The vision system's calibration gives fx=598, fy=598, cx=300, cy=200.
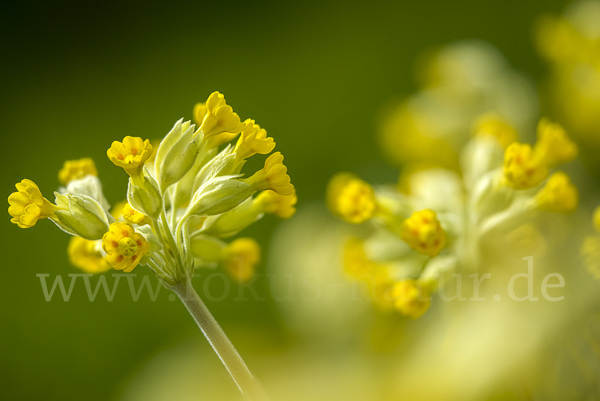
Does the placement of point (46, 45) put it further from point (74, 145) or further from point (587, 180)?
point (587, 180)

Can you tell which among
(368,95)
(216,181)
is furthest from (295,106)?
(216,181)

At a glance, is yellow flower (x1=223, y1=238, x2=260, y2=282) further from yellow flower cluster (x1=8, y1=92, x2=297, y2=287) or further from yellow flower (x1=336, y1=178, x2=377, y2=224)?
yellow flower (x1=336, y1=178, x2=377, y2=224)

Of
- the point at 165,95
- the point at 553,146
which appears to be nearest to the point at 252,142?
the point at 553,146

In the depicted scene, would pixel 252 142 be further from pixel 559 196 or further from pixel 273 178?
pixel 559 196

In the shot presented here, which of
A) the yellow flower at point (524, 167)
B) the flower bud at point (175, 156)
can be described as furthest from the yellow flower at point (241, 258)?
the yellow flower at point (524, 167)

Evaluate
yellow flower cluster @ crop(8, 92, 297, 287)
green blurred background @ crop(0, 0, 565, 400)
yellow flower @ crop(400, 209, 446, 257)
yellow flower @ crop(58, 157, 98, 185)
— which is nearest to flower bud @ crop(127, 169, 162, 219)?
yellow flower cluster @ crop(8, 92, 297, 287)

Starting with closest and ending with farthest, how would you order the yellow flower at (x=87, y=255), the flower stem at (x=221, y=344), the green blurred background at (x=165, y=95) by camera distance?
the flower stem at (x=221, y=344)
the yellow flower at (x=87, y=255)
the green blurred background at (x=165, y=95)

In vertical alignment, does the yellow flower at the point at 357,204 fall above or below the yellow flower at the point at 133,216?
below

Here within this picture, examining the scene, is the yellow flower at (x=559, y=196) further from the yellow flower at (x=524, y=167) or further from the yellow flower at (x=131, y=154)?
the yellow flower at (x=131, y=154)
